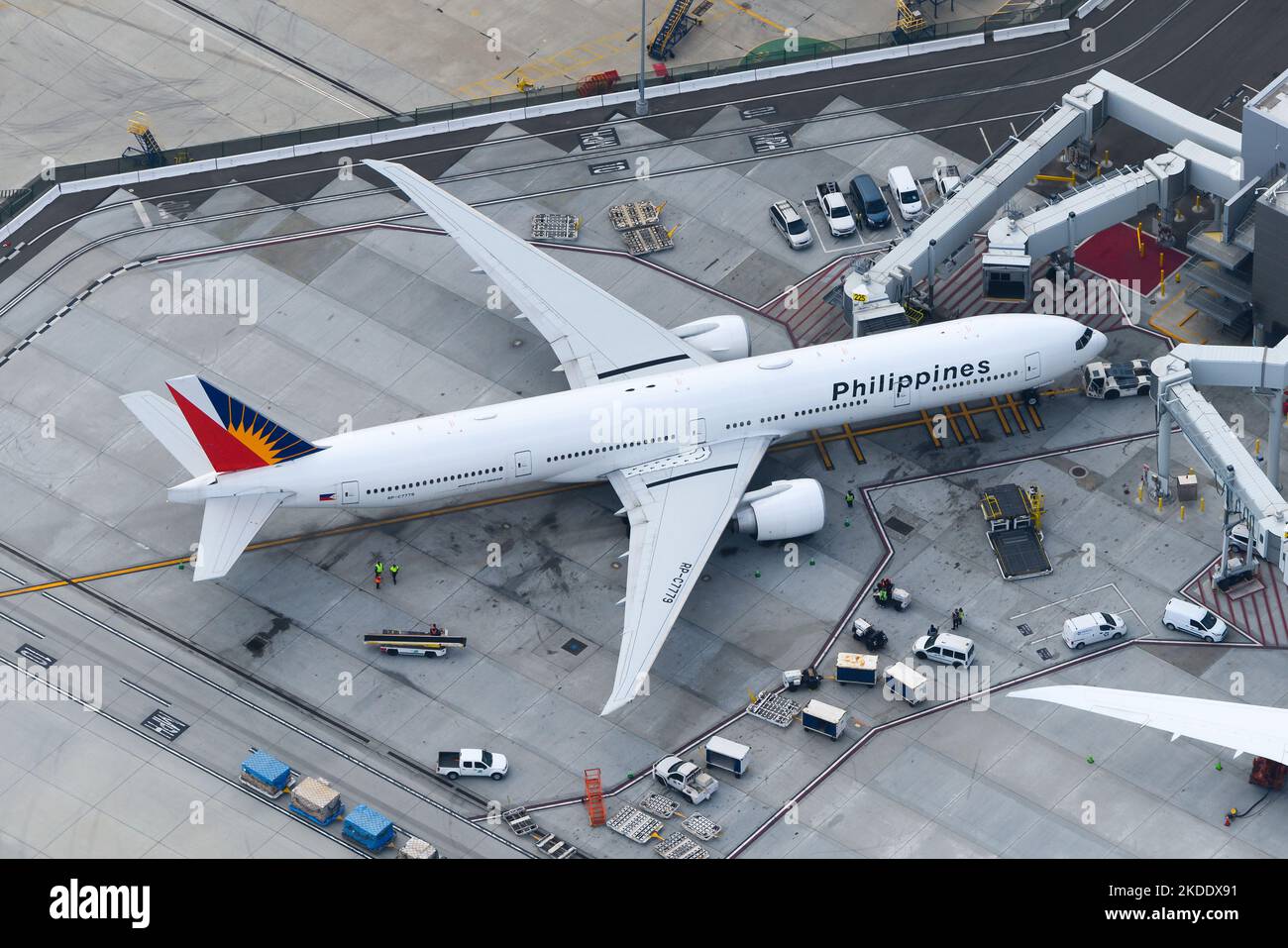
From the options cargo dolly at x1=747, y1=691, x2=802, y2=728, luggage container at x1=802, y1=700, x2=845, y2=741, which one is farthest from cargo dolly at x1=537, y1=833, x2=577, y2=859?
luggage container at x1=802, y1=700, x2=845, y2=741

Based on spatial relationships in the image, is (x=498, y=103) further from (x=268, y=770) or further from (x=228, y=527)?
(x=268, y=770)

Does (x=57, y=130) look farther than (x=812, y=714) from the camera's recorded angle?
Yes

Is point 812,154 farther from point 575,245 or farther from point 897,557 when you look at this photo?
point 897,557

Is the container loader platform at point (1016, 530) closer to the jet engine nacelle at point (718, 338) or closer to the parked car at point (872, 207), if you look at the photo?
the jet engine nacelle at point (718, 338)

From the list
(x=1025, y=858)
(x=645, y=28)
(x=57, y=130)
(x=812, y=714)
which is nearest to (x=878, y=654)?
(x=812, y=714)

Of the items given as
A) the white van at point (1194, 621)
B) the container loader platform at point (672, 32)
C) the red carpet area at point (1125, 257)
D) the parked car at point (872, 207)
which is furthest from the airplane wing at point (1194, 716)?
the container loader platform at point (672, 32)

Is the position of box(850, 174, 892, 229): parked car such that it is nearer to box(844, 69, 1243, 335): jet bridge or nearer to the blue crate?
box(844, 69, 1243, 335): jet bridge
